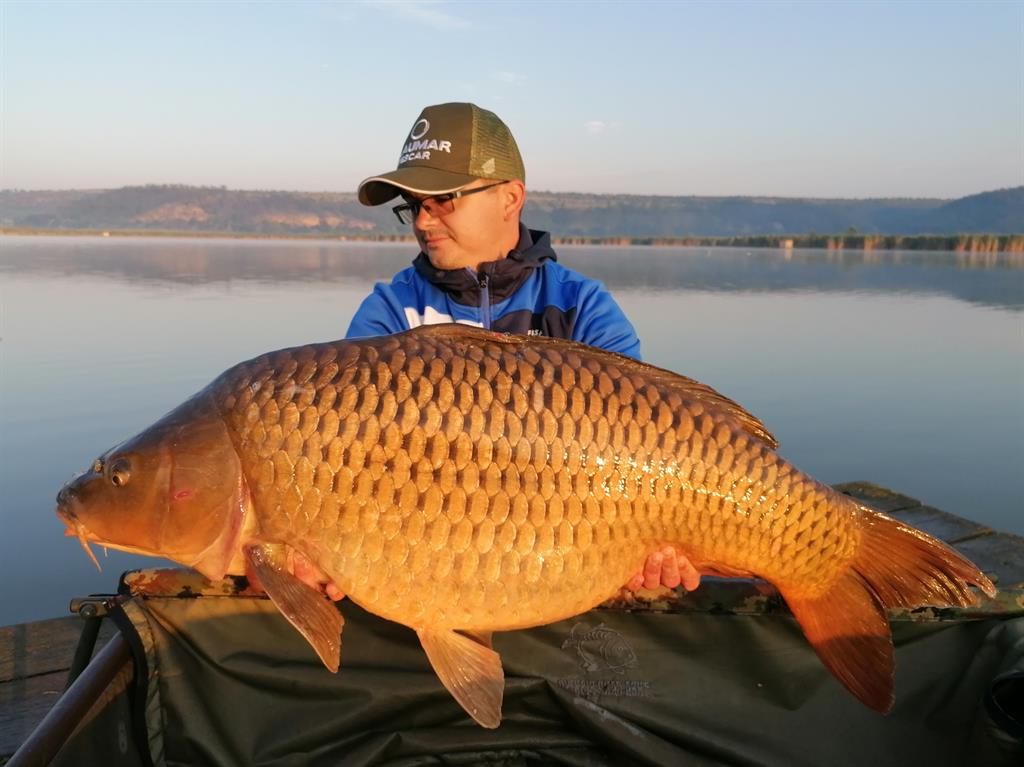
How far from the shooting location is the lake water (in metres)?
4.45

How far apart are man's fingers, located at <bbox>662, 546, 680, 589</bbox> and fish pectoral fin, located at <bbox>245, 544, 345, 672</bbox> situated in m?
0.58

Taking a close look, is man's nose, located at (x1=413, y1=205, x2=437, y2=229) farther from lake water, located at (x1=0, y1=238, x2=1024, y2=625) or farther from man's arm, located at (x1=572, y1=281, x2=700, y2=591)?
lake water, located at (x1=0, y1=238, x2=1024, y2=625)

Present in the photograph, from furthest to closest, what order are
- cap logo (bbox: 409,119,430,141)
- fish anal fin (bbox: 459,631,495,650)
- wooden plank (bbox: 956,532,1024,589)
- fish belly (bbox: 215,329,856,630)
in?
1. wooden plank (bbox: 956,532,1024,589)
2. cap logo (bbox: 409,119,430,141)
3. fish anal fin (bbox: 459,631,495,650)
4. fish belly (bbox: 215,329,856,630)

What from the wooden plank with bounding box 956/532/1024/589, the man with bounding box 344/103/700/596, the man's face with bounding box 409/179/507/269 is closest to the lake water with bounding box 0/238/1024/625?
the wooden plank with bounding box 956/532/1024/589

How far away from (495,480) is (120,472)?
2.08 ft

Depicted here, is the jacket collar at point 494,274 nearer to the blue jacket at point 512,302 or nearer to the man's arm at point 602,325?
the blue jacket at point 512,302

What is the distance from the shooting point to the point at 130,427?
5.12 metres

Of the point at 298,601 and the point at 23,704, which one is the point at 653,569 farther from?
the point at 23,704

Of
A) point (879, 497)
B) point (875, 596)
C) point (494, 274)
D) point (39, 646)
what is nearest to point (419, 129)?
point (494, 274)

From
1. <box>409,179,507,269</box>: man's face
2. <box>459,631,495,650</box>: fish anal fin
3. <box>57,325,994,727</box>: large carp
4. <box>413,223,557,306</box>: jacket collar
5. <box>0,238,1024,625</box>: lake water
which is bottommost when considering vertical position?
<box>0,238,1024,625</box>: lake water

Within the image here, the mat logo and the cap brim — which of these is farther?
the cap brim

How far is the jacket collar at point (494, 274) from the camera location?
86.8 inches

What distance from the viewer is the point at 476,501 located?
1366 millimetres

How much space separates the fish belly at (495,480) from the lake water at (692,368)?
7.74ft
